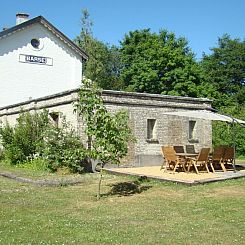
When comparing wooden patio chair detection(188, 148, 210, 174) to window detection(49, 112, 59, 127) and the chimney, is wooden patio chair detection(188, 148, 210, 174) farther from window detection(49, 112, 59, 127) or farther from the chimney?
the chimney

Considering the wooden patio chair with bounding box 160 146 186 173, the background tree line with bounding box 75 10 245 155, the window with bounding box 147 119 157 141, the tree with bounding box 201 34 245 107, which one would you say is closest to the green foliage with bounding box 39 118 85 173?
the wooden patio chair with bounding box 160 146 186 173

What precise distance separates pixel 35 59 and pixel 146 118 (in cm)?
1398

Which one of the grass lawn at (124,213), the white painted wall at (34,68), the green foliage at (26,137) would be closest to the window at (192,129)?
the green foliage at (26,137)

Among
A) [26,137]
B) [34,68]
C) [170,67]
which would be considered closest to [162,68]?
[170,67]

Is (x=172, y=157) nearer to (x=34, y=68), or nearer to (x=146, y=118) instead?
(x=146, y=118)

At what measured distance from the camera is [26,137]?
19641 millimetres

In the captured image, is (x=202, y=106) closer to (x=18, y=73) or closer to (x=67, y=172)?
(x=67, y=172)

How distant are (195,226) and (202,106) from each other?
14.7m

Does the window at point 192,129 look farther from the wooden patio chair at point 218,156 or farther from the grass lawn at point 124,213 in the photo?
the grass lawn at point 124,213

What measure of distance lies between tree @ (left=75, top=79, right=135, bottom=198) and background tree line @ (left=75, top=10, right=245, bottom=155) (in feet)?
73.0

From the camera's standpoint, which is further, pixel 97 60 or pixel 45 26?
pixel 97 60

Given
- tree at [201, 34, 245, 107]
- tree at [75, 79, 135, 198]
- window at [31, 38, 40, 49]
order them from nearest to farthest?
tree at [75, 79, 135, 198]
window at [31, 38, 40, 49]
tree at [201, 34, 245, 107]

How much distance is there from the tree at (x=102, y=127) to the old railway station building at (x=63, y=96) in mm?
5812

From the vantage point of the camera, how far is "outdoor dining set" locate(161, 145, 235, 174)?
1584 cm
